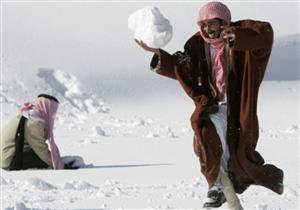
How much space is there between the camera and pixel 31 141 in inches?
451

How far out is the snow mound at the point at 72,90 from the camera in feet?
76.8

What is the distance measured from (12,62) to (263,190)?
17.5 m

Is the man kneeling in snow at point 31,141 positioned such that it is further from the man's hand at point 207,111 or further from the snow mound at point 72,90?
the snow mound at point 72,90

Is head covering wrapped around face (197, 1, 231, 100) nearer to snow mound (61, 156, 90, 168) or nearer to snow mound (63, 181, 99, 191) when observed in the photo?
snow mound (63, 181, 99, 191)

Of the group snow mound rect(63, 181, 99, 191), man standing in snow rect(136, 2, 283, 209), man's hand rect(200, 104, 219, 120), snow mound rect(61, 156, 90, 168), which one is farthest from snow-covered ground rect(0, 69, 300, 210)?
man's hand rect(200, 104, 219, 120)

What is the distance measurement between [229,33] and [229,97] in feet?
1.61

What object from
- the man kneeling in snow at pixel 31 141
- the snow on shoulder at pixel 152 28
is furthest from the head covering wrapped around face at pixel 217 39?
the man kneeling in snow at pixel 31 141

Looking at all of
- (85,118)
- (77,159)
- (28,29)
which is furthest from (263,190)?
(28,29)

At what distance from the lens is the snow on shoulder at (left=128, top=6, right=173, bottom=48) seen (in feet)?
21.0

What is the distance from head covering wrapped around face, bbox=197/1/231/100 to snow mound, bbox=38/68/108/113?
16.5 metres

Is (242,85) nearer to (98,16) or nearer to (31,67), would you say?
(31,67)

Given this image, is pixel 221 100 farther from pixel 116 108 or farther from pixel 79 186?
pixel 116 108

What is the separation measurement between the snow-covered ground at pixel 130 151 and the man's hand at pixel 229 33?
5.07 ft

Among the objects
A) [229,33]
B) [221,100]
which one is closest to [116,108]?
[221,100]
